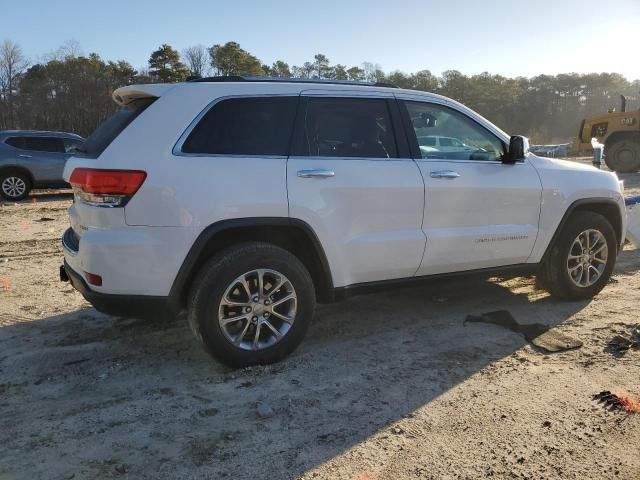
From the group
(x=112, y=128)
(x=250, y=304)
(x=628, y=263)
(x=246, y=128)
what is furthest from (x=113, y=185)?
(x=628, y=263)

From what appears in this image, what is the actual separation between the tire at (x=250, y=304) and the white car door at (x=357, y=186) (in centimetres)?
31

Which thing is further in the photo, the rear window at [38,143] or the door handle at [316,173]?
the rear window at [38,143]

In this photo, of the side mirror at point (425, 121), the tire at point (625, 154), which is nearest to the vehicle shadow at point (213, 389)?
the side mirror at point (425, 121)

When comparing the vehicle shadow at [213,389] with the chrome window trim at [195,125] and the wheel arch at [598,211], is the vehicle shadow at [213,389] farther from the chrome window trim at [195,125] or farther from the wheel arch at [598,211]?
the chrome window trim at [195,125]

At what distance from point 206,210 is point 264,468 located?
158cm

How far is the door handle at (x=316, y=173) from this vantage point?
3.80 m

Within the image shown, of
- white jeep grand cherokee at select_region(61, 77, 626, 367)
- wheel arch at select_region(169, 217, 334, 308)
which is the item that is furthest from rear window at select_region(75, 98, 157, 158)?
wheel arch at select_region(169, 217, 334, 308)

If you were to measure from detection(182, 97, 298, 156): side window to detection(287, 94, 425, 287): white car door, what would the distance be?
116mm

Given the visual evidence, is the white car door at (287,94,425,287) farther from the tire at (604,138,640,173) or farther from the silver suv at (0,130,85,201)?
the tire at (604,138,640,173)

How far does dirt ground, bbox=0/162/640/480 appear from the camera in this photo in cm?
276

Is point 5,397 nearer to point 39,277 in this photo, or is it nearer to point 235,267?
point 235,267

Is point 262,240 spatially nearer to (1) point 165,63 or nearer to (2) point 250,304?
(2) point 250,304

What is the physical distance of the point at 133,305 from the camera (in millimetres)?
3508

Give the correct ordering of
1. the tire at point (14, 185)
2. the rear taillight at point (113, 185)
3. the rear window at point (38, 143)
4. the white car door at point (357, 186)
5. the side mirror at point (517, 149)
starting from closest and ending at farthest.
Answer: the rear taillight at point (113, 185), the white car door at point (357, 186), the side mirror at point (517, 149), the tire at point (14, 185), the rear window at point (38, 143)
